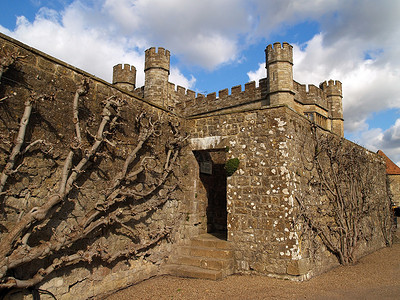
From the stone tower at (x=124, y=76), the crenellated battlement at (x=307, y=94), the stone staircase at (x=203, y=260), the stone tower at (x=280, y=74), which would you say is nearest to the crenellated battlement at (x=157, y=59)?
the stone tower at (x=124, y=76)

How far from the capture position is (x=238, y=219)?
22.8 ft

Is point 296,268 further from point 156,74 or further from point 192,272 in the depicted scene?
point 156,74

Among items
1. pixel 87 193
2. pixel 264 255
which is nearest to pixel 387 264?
pixel 264 255

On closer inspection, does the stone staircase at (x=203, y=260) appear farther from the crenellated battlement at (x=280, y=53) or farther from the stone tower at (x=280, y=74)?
the crenellated battlement at (x=280, y=53)

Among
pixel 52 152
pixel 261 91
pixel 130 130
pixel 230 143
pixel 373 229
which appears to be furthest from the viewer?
pixel 261 91

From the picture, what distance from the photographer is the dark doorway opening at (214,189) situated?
27.3 feet

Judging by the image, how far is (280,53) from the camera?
658 inches

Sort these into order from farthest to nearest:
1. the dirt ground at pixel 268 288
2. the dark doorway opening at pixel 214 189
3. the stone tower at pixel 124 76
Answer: the stone tower at pixel 124 76 < the dark doorway opening at pixel 214 189 < the dirt ground at pixel 268 288

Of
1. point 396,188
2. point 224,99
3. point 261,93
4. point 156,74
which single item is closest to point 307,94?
point 261,93

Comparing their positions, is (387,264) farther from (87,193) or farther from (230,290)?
(87,193)

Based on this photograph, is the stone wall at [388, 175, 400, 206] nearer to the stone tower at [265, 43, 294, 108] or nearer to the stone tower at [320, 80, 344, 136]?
the stone tower at [320, 80, 344, 136]

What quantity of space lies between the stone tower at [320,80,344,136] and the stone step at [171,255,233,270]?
18525 millimetres

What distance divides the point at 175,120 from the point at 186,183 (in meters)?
1.65

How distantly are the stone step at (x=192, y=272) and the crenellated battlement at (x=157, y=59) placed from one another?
42.3ft
